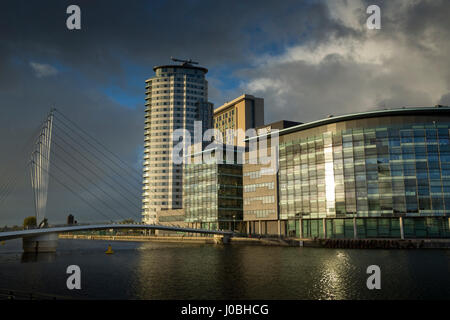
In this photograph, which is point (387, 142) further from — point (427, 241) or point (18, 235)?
point (18, 235)

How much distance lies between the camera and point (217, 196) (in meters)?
127

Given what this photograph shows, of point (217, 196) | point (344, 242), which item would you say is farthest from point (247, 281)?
point (217, 196)

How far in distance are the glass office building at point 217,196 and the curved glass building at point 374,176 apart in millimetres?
28426

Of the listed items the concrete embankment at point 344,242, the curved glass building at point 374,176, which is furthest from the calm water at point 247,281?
the curved glass building at point 374,176

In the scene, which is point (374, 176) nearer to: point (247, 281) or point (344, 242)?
point (344, 242)

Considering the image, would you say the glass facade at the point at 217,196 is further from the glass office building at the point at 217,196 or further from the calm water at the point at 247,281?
the calm water at the point at 247,281

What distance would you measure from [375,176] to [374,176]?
25 centimetres

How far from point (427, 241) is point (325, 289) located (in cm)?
5337

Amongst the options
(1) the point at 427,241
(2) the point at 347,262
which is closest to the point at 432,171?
(1) the point at 427,241

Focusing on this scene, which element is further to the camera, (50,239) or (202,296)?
(50,239)

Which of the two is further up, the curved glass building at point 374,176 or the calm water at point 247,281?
the curved glass building at point 374,176

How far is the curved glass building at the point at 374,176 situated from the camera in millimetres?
85625

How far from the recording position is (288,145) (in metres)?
107
